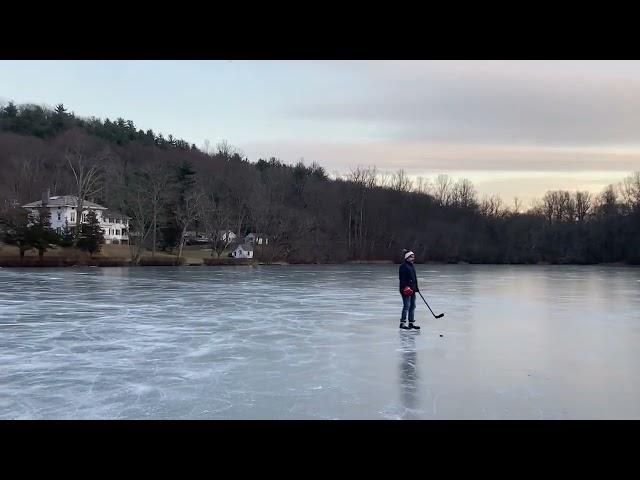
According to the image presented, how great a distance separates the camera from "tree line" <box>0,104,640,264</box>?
167 feet

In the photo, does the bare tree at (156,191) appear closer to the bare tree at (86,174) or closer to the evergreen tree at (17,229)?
the bare tree at (86,174)

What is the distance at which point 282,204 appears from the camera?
6153cm

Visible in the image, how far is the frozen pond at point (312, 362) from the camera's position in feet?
16.3

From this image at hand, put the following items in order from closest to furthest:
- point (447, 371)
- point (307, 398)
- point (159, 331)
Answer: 1. point (307, 398)
2. point (447, 371)
3. point (159, 331)

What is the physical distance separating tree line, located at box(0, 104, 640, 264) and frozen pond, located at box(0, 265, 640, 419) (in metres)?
33.7

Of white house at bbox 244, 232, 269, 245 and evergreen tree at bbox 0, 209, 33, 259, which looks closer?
evergreen tree at bbox 0, 209, 33, 259

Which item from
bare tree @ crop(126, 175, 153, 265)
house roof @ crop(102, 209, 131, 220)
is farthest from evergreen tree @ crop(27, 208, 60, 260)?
house roof @ crop(102, 209, 131, 220)

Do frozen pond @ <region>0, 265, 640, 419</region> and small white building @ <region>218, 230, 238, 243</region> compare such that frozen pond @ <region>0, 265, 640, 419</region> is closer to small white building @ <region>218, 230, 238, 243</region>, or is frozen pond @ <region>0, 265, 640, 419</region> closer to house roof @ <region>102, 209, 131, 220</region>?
small white building @ <region>218, 230, 238, 243</region>

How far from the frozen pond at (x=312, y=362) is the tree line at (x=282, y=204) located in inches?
1326

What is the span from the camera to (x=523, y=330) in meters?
10.1

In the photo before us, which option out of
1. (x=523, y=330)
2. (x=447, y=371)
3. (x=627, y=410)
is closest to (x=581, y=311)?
(x=523, y=330)

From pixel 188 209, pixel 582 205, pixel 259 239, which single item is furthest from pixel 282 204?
pixel 582 205
